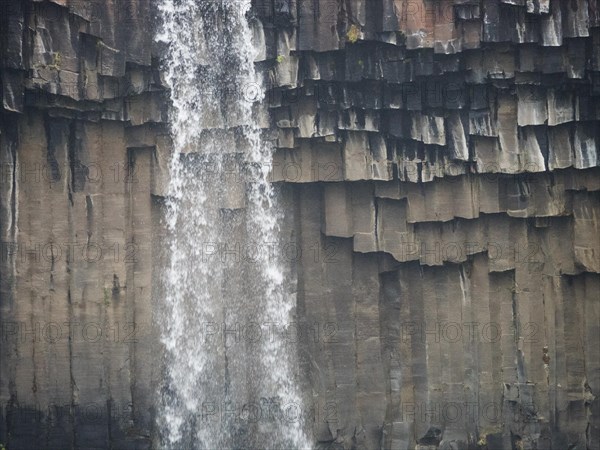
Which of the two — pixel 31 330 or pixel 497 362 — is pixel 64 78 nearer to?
pixel 31 330

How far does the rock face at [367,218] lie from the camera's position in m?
22.2

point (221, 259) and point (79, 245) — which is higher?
point (79, 245)

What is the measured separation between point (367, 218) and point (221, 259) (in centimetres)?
383

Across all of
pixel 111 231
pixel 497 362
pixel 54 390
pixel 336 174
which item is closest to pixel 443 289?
pixel 497 362

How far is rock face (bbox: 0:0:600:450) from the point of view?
22.2m

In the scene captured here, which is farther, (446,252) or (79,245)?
(446,252)

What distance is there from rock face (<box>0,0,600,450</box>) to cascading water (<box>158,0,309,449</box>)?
480mm

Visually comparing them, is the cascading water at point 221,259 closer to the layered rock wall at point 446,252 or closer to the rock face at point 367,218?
the rock face at point 367,218

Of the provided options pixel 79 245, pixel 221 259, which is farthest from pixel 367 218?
pixel 79 245

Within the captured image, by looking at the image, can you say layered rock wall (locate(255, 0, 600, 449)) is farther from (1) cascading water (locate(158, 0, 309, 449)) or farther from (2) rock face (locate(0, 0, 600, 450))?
(1) cascading water (locate(158, 0, 309, 449))

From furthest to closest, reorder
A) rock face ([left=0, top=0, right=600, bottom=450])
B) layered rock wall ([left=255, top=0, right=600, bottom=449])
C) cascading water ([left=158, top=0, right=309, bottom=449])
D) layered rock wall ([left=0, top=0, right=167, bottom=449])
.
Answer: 1. cascading water ([left=158, top=0, right=309, bottom=449])
2. layered rock wall ([left=255, top=0, right=600, bottom=449])
3. rock face ([left=0, top=0, right=600, bottom=450])
4. layered rock wall ([left=0, top=0, right=167, bottom=449])

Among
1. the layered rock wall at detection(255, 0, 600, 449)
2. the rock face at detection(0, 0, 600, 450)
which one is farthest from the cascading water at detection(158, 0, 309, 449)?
the layered rock wall at detection(255, 0, 600, 449)

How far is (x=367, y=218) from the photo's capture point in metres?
23.5

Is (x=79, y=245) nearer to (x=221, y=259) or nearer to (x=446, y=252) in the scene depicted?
(x=221, y=259)
